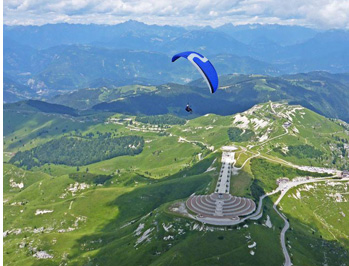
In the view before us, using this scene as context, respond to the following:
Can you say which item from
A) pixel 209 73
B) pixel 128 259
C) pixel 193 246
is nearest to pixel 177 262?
pixel 193 246

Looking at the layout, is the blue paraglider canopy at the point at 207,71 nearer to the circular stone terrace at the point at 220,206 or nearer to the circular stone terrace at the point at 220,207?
the circular stone terrace at the point at 220,207

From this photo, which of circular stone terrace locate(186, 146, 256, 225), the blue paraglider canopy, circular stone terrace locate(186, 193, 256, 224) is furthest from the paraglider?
circular stone terrace locate(186, 193, 256, 224)

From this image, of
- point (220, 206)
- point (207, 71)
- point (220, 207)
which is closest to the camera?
point (207, 71)

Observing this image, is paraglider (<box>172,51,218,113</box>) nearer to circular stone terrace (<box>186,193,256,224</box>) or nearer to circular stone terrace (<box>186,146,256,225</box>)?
circular stone terrace (<box>186,146,256,225</box>)

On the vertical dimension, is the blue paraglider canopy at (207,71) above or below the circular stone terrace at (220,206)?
above

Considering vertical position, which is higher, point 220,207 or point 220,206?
point 220,207

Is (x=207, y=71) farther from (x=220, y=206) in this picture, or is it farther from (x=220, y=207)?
(x=220, y=206)

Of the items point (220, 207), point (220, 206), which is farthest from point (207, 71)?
point (220, 206)

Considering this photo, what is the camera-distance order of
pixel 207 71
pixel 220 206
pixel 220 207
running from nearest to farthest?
pixel 207 71 → pixel 220 207 → pixel 220 206

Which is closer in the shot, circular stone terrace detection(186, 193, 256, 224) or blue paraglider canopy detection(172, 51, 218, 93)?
blue paraglider canopy detection(172, 51, 218, 93)

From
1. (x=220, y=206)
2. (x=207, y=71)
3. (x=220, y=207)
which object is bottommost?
(x=220, y=206)

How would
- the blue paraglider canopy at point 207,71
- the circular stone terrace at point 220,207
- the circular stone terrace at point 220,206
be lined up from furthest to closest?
the circular stone terrace at point 220,206
the circular stone terrace at point 220,207
the blue paraglider canopy at point 207,71

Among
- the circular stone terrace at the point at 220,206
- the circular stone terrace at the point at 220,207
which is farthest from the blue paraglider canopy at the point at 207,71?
the circular stone terrace at the point at 220,206
